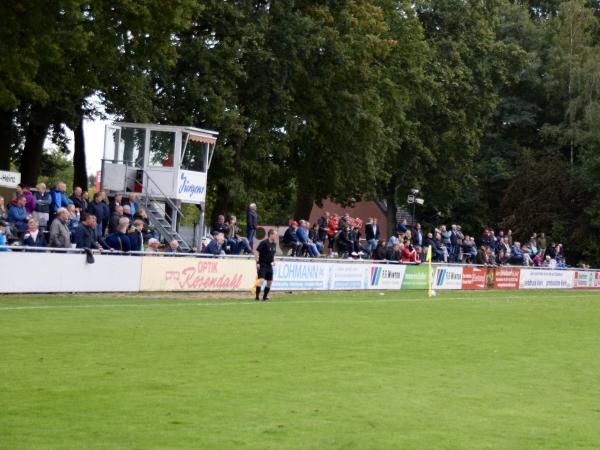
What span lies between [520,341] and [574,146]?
5866 cm

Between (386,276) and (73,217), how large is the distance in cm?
1466

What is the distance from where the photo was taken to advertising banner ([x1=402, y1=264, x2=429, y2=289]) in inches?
1618

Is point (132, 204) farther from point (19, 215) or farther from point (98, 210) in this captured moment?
point (19, 215)

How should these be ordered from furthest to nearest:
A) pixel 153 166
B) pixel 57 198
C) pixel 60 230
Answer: pixel 153 166 < pixel 57 198 < pixel 60 230

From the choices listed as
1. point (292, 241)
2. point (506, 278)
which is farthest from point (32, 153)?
point (506, 278)

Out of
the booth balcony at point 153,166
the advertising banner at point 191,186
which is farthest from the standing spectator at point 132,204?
the advertising banner at point 191,186

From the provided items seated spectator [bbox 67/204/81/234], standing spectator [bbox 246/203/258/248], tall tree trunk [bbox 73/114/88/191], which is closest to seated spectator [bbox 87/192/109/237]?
seated spectator [bbox 67/204/81/234]

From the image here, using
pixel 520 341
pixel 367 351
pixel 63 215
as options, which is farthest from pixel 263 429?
pixel 63 215

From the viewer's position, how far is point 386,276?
39812 mm

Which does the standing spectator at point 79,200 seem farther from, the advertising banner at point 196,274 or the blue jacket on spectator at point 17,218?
the blue jacket on spectator at point 17,218

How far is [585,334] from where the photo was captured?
2183 centimetres

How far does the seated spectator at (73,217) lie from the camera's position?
27828 mm

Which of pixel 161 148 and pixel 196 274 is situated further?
pixel 161 148

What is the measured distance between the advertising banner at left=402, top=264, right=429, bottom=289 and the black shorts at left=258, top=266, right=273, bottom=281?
42.2 feet
